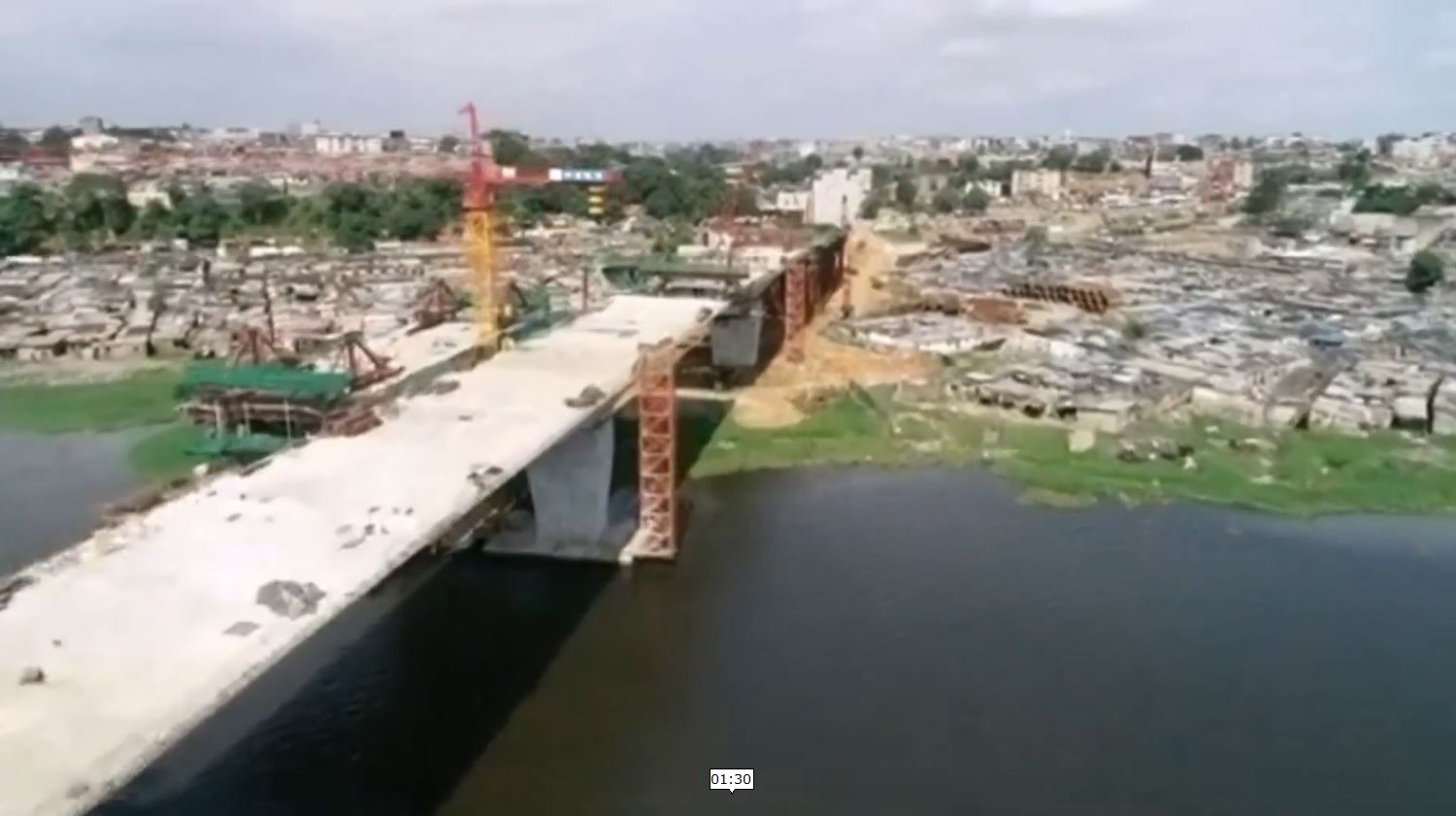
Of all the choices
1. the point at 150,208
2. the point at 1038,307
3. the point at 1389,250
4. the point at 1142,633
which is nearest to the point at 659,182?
the point at 150,208

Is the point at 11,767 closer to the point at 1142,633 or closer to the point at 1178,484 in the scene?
the point at 1142,633

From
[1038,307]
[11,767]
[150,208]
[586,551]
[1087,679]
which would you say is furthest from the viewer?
[150,208]

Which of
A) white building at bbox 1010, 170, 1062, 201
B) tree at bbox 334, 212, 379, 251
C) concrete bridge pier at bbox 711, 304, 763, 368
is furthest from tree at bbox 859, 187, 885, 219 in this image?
concrete bridge pier at bbox 711, 304, 763, 368

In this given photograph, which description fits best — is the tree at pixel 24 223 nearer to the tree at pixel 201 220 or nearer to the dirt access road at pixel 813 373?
the tree at pixel 201 220

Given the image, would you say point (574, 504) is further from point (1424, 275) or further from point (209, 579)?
point (1424, 275)

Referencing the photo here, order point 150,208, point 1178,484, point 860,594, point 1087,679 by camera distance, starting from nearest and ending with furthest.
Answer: point 1087,679, point 860,594, point 1178,484, point 150,208

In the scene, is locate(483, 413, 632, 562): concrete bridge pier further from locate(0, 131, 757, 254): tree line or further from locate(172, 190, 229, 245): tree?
locate(172, 190, 229, 245): tree

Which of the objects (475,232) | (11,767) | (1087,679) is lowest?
(1087,679)
